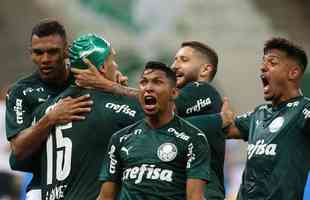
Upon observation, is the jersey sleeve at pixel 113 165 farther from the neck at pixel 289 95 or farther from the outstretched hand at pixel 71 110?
the neck at pixel 289 95

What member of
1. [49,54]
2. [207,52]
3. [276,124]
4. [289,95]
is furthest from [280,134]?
[49,54]

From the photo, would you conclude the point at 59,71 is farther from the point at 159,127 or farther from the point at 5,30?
the point at 5,30

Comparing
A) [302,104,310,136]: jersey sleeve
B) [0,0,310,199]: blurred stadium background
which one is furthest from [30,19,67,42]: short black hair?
[0,0,310,199]: blurred stadium background

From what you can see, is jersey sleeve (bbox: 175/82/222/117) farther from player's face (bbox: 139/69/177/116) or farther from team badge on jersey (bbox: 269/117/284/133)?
player's face (bbox: 139/69/177/116)

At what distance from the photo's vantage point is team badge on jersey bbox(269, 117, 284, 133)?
22.2ft

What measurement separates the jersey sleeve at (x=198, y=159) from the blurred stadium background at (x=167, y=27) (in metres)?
5.92

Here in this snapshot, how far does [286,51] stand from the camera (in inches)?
275

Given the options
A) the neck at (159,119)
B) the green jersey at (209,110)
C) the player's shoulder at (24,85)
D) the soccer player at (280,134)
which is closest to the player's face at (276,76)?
the soccer player at (280,134)

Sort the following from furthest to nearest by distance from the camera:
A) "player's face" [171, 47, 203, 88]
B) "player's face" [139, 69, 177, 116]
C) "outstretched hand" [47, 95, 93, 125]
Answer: "player's face" [171, 47, 203, 88] < "outstretched hand" [47, 95, 93, 125] < "player's face" [139, 69, 177, 116]

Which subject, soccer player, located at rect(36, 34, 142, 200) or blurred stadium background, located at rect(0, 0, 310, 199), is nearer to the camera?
soccer player, located at rect(36, 34, 142, 200)

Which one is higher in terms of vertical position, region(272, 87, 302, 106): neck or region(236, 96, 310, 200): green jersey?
region(272, 87, 302, 106): neck

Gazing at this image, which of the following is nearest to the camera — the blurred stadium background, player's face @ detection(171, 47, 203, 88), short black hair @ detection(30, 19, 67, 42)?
short black hair @ detection(30, 19, 67, 42)

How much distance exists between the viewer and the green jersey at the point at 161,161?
610 centimetres

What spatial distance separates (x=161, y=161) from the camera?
20.1 ft
